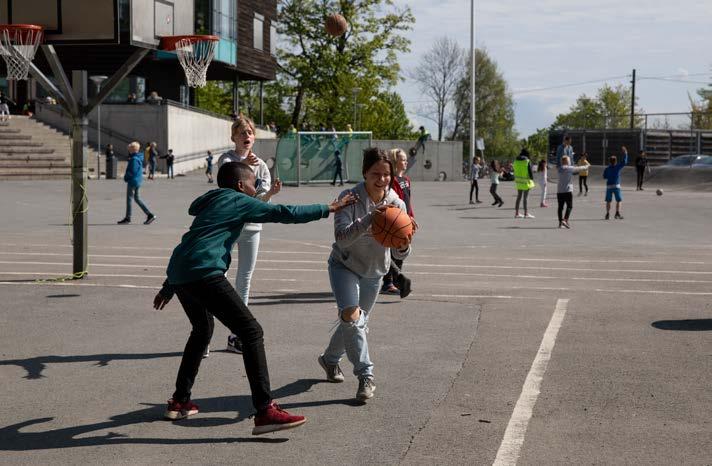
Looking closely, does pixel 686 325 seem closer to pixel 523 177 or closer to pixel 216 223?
pixel 216 223

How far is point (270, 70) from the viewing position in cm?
6581

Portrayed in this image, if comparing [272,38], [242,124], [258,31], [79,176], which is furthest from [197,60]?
[272,38]

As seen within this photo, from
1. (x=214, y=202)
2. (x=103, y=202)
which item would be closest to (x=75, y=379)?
(x=214, y=202)

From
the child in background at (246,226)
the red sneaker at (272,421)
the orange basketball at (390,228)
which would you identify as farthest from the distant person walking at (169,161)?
the red sneaker at (272,421)

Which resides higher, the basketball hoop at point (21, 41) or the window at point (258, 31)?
the window at point (258, 31)

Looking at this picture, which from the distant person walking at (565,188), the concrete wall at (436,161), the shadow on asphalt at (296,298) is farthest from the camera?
the concrete wall at (436,161)

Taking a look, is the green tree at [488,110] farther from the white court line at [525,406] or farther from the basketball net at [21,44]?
the white court line at [525,406]

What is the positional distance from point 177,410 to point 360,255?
163cm

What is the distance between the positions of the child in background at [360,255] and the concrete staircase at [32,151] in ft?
A: 118

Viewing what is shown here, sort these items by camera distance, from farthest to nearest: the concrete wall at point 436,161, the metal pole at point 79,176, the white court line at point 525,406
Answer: the concrete wall at point 436,161, the metal pole at point 79,176, the white court line at point 525,406

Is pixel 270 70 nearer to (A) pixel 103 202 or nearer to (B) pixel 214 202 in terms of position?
(A) pixel 103 202

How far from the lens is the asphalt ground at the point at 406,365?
232 inches

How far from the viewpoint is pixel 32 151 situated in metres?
44.6

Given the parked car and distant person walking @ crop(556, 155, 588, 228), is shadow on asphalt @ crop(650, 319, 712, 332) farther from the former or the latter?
the parked car
